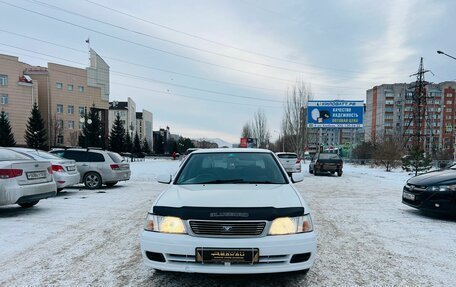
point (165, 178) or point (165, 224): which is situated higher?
point (165, 178)

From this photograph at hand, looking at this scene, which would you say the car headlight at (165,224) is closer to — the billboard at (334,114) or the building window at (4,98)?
the billboard at (334,114)

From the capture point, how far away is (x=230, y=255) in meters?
3.13

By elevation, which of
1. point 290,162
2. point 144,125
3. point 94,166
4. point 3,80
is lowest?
point 290,162

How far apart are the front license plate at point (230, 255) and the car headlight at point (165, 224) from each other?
1.10ft

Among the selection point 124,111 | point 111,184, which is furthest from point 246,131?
point 111,184

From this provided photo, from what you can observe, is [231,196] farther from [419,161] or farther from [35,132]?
[35,132]

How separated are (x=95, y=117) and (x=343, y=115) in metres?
36.2

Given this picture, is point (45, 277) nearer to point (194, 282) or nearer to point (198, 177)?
point (194, 282)

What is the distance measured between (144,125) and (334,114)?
93.4 meters

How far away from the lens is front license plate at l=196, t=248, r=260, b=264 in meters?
3.12

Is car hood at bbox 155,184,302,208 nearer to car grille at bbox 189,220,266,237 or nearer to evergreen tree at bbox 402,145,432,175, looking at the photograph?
car grille at bbox 189,220,266,237

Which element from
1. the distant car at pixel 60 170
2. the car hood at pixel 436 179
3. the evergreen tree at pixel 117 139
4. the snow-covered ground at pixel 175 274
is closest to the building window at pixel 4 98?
the evergreen tree at pixel 117 139

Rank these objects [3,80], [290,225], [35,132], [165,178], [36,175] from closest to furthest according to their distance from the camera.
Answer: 1. [290,225]
2. [165,178]
3. [36,175]
4. [35,132]
5. [3,80]

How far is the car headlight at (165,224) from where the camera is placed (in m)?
3.33
